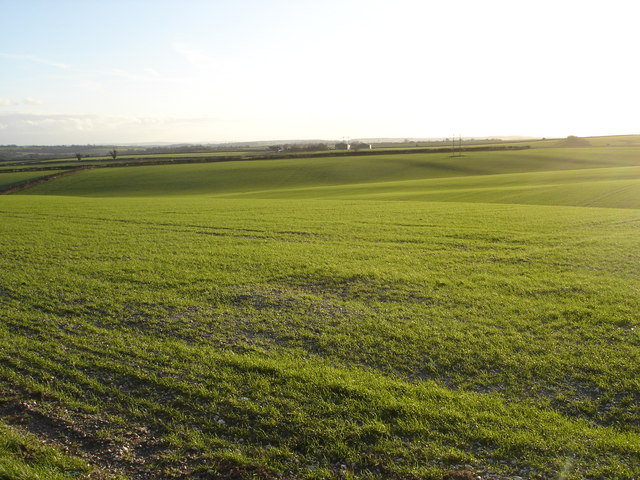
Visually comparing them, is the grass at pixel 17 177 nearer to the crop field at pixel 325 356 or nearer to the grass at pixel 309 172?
the grass at pixel 309 172

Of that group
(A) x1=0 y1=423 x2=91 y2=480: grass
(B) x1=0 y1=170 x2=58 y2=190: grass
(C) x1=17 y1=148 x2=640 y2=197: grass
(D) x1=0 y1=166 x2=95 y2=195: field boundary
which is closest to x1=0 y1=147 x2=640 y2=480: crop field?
(A) x1=0 y1=423 x2=91 y2=480: grass

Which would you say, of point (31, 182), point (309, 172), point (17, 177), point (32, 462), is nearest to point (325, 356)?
point (32, 462)

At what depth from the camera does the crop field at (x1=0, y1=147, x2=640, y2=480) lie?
636cm

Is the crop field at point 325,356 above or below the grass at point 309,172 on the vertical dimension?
below

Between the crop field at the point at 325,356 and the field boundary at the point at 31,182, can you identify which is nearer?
the crop field at the point at 325,356

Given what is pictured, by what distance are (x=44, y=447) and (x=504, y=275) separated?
534 inches

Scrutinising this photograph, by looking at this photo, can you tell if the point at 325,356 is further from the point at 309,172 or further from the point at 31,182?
the point at 31,182

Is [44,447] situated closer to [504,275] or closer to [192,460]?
[192,460]

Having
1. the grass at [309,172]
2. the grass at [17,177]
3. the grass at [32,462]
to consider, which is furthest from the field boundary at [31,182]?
the grass at [32,462]

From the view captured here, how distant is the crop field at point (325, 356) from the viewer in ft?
20.9

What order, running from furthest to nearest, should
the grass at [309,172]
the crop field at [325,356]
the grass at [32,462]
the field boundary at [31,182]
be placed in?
the grass at [309,172], the field boundary at [31,182], the crop field at [325,356], the grass at [32,462]

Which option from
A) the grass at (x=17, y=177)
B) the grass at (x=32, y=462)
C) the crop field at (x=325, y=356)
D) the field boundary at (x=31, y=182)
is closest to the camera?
the grass at (x=32, y=462)

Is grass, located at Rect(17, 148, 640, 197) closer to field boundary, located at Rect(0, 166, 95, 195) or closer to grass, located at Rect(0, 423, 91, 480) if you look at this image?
field boundary, located at Rect(0, 166, 95, 195)

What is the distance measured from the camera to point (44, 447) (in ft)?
21.4
